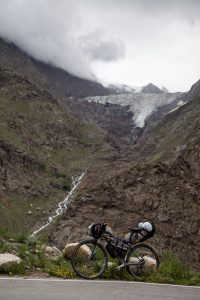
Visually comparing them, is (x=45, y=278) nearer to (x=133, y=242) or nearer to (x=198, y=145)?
(x=133, y=242)

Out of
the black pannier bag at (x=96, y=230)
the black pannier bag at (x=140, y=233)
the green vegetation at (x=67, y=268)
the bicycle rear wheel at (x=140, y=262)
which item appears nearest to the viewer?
the black pannier bag at (x=96, y=230)

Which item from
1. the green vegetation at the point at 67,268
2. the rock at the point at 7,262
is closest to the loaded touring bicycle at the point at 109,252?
the green vegetation at the point at 67,268

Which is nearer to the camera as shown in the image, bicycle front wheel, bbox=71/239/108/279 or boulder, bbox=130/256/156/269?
bicycle front wheel, bbox=71/239/108/279

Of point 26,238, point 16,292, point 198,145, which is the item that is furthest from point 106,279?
point 198,145

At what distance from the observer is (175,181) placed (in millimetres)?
111750

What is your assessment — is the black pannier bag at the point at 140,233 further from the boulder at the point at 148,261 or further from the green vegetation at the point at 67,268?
the green vegetation at the point at 67,268

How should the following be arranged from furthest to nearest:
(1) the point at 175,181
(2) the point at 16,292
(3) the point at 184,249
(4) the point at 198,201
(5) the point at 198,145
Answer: (5) the point at 198,145
(1) the point at 175,181
(4) the point at 198,201
(3) the point at 184,249
(2) the point at 16,292

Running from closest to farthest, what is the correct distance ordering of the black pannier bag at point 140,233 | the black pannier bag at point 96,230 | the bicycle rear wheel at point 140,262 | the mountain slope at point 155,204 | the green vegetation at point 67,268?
the black pannier bag at point 96,230 → the green vegetation at point 67,268 → the bicycle rear wheel at point 140,262 → the black pannier bag at point 140,233 → the mountain slope at point 155,204

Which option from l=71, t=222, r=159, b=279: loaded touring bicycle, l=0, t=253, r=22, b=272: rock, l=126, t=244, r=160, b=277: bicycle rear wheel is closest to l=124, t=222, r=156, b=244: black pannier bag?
l=71, t=222, r=159, b=279: loaded touring bicycle

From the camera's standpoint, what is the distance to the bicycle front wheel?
48.7ft

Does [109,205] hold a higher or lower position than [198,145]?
lower

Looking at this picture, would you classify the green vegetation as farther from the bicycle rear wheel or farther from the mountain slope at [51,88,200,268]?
the mountain slope at [51,88,200,268]

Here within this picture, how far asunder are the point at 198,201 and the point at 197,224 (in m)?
6.15

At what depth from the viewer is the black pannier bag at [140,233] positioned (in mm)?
15562
